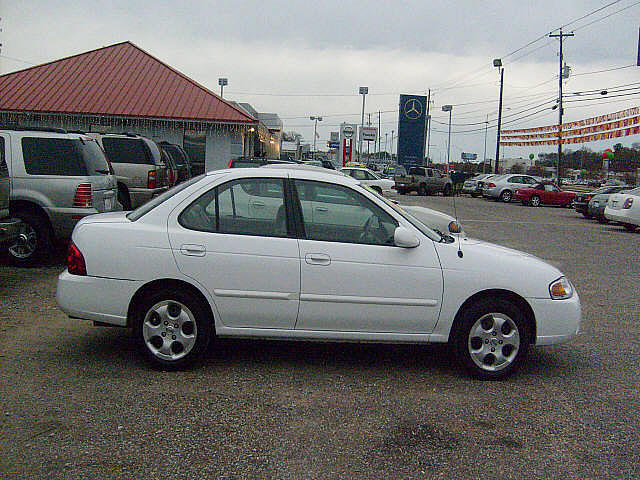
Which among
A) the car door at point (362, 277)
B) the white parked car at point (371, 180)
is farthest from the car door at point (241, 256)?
the white parked car at point (371, 180)

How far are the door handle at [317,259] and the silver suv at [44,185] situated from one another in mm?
5692

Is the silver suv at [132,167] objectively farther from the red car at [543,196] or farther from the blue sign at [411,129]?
the blue sign at [411,129]

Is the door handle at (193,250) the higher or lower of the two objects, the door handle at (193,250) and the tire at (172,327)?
the higher

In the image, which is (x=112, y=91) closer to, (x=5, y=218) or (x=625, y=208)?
(x=625, y=208)

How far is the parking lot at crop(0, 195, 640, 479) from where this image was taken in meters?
4.09

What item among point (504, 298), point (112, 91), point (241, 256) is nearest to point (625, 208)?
point (504, 298)

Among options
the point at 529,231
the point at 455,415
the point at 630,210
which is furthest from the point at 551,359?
the point at 630,210

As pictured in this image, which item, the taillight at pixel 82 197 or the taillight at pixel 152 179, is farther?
the taillight at pixel 152 179

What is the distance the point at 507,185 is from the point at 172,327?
36.8m

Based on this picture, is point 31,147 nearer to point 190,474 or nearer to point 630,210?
point 190,474

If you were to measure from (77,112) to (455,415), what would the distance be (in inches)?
996

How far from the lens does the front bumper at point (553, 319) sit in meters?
5.73

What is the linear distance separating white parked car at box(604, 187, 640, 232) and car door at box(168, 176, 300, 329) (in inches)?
720

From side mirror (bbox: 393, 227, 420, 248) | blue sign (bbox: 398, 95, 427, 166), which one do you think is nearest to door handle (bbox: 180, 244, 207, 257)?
side mirror (bbox: 393, 227, 420, 248)
